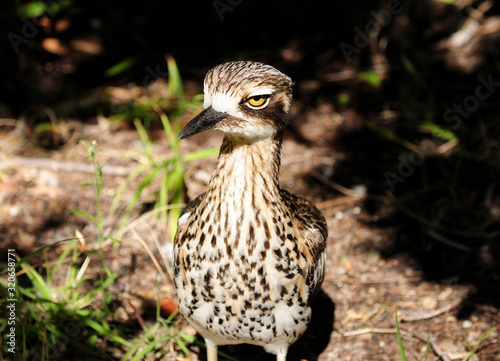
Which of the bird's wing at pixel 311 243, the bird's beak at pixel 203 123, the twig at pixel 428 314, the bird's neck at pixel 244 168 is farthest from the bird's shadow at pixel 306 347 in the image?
the bird's beak at pixel 203 123

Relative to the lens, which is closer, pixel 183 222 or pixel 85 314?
pixel 183 222

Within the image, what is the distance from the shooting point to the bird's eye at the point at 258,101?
2555 millimetres

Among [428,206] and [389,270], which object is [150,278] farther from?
[428,206]

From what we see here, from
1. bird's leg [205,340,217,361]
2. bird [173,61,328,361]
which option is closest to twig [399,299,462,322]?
bird [173,61,328,361]

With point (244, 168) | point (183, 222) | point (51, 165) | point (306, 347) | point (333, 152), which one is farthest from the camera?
point (333, 152)

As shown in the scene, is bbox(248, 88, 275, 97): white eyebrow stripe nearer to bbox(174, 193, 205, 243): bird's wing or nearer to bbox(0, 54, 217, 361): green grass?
bbox(174, 193, 205, 243): bird's wing

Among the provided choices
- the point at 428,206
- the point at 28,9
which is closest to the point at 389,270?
the point at 428,206

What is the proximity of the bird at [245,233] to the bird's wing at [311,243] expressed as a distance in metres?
0.01

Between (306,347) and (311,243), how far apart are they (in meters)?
1.07

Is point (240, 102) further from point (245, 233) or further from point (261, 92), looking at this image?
point (245, 233)

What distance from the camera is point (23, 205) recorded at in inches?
184

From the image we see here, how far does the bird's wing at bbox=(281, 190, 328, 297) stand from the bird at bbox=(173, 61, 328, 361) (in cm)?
1

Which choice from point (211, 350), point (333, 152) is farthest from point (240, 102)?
point (333, 152)

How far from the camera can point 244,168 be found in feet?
8.68
